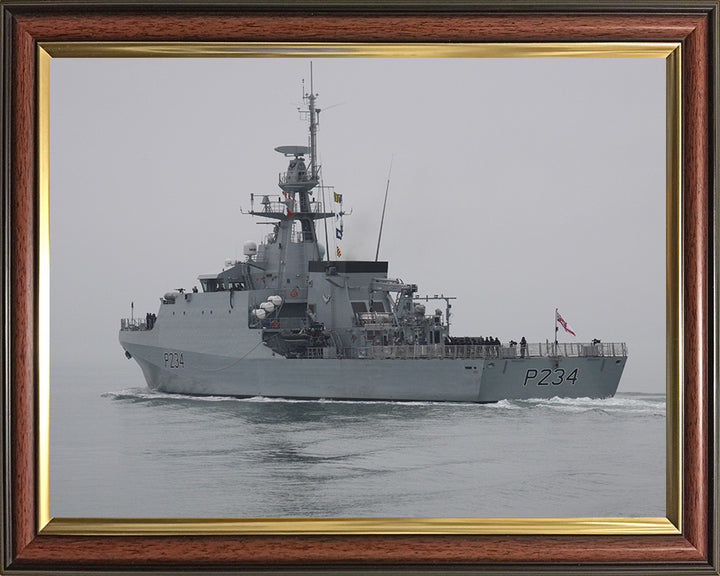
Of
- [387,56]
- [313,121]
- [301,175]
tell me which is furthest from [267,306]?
[387,56]

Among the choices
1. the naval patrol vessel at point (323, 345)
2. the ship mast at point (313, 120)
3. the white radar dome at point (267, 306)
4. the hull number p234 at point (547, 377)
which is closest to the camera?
the ship mast at point (313, 120)

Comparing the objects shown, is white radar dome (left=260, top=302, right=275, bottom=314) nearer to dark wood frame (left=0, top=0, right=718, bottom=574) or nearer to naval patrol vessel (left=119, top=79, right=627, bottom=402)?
naval patrol vessel (left=119, top=79, right=627, bottom=402)

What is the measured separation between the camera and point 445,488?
471 centimetres

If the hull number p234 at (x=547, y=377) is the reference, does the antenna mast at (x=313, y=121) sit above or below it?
above

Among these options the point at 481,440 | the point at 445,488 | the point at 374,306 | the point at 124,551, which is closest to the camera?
the point at 124,551

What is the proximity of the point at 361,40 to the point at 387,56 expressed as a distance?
16 cm

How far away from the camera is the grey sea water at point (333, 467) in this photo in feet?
14.9

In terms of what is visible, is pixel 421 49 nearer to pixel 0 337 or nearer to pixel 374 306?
pixel 0 337

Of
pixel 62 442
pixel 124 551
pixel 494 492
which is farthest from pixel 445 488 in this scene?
pixel 62 442

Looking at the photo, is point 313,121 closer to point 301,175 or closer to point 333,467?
point 301,175

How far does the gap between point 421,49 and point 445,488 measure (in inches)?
85.2

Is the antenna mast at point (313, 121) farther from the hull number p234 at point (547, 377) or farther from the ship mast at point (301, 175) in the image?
the hull number p234 at point (547, 377)

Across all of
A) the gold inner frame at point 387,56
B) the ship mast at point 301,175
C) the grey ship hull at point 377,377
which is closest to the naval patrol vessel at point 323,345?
the grey ship hull at point 377,377

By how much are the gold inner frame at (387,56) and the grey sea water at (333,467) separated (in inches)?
2.2
